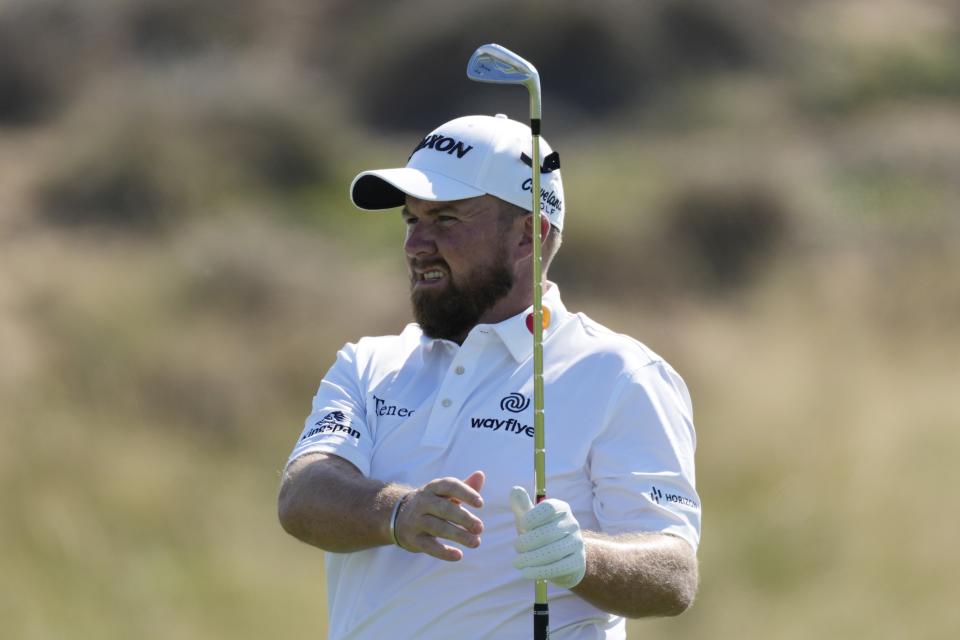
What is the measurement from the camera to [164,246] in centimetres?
1930

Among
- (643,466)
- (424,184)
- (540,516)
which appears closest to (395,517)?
(540,516)

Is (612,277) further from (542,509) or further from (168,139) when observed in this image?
(542,509)

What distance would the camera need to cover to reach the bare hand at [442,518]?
3496mm

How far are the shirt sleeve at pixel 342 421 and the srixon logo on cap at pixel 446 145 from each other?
53cm

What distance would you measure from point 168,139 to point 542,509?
64.6ft

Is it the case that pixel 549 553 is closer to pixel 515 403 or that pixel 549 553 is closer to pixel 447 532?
pixel 447 532

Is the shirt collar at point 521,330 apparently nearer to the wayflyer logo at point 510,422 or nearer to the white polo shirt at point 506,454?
the white polo shirt at point 506,454

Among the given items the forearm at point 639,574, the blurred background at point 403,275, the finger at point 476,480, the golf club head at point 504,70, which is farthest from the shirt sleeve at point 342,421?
the blurred background at point 403,275

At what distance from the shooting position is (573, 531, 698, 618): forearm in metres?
3.53

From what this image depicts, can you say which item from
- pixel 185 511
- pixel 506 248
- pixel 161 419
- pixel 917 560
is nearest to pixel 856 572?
pixel 917 560

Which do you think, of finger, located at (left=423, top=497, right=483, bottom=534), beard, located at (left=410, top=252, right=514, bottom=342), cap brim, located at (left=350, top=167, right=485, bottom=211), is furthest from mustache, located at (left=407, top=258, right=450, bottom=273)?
finger, located at (left=423, top=497, right=483, bottom=534)

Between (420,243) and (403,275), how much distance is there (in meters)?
13.8

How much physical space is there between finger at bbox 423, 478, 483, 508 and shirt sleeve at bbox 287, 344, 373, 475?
0.44m

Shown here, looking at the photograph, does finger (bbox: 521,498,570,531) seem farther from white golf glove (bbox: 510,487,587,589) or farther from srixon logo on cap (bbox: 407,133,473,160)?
srixon logo on cap (bbox: 407,133,473,160)
